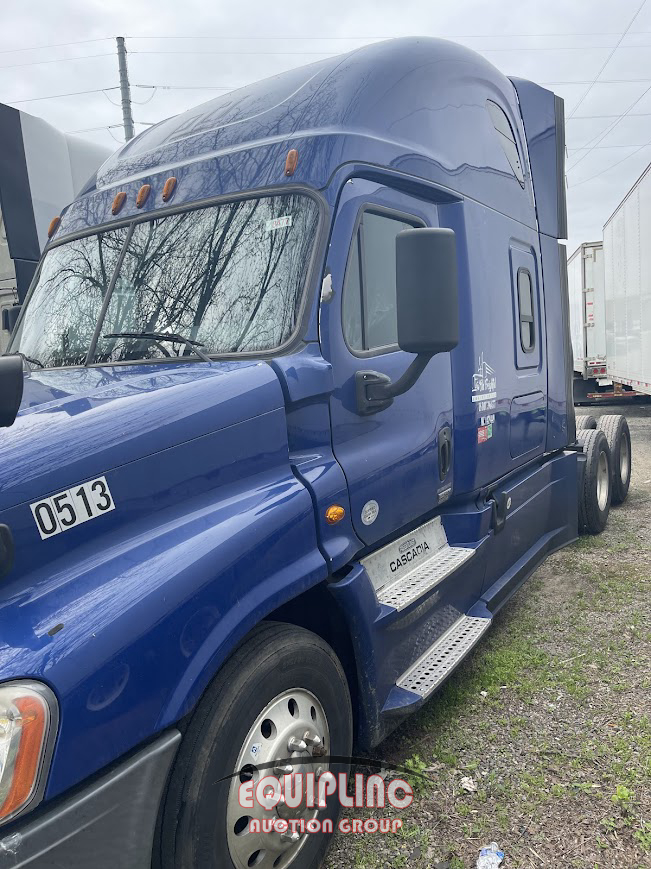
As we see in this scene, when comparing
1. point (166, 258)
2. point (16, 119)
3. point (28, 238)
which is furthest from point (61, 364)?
point (16, 119)

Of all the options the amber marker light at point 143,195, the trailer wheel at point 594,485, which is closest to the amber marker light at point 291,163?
the amber marker light at point 143,195

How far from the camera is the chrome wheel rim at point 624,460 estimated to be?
24.6ft

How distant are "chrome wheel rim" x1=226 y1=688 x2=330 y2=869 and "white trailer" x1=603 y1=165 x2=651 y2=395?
31.3 feet

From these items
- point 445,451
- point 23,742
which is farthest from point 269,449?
point 445,451

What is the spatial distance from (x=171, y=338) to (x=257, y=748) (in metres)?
1.55

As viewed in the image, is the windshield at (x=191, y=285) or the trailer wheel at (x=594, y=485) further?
the trailer wheel at (x=594, y=485)

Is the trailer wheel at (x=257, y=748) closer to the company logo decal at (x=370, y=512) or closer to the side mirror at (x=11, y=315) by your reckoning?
the company logo decal at (x=370, y=512)

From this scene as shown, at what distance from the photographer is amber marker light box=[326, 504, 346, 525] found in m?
2.59

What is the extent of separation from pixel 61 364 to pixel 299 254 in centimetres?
115

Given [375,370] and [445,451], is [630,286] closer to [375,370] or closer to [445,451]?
[445,451]

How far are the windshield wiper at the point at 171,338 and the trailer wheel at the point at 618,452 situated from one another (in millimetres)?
5605

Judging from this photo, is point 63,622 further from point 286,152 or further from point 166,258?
point 286,152

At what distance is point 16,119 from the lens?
753 cm

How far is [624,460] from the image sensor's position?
300 inches
